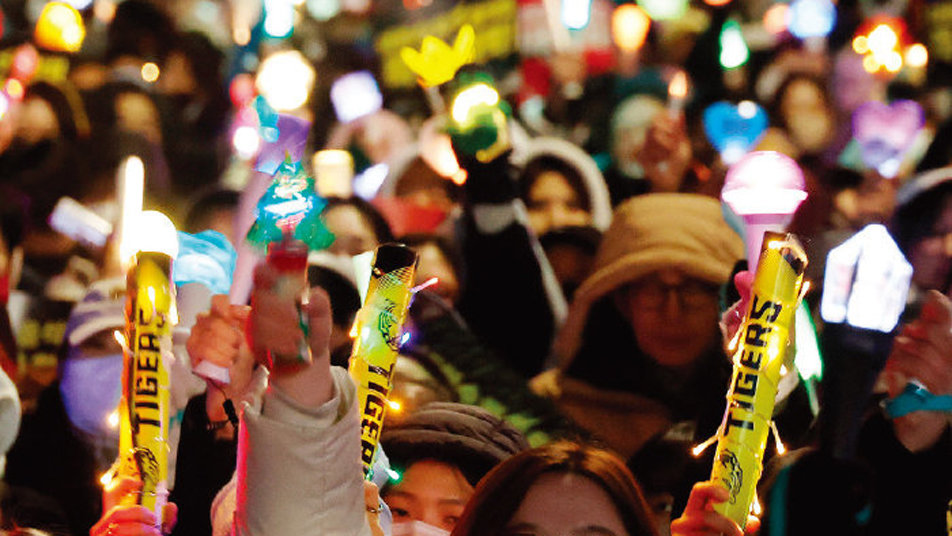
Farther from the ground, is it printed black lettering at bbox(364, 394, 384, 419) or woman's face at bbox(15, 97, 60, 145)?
woman's face at bbox(15, 97, 60, 145)

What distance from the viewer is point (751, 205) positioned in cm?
276

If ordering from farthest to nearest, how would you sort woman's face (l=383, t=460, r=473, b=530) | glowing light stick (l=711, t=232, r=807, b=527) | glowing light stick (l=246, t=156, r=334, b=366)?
woman's face (l=383, t=460, r=473, b=530)
glowing light stick (l=711, t=232, r=807, b=527)
glowing light stick (l=246, t=156, r=334, b=366)

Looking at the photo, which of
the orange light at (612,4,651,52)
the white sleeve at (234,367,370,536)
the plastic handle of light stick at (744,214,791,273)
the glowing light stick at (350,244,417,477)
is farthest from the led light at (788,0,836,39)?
the white sleeve at (234,367,370,536)

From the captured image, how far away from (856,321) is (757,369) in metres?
1.16

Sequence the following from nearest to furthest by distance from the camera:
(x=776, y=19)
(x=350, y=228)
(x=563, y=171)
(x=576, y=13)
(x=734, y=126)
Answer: (x=350, y=228) → (x=563, y=171) → (x=734, y=126) → (x=576, y=13) → (x=776, y=19)

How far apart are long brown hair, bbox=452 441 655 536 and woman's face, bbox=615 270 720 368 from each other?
146cm

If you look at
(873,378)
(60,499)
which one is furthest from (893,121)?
(60,499)

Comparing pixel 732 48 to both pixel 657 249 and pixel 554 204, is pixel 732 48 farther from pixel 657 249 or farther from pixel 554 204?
pixel 657 249

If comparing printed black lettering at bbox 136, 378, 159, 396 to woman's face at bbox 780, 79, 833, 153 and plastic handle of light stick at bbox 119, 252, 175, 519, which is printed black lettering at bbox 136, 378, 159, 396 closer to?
plastic handle of light stick at bbox 119, 252, 175, 519

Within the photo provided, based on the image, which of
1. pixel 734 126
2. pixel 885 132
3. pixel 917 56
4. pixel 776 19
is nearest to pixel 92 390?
pixel 734 126

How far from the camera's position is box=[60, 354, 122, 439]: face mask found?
372 cm

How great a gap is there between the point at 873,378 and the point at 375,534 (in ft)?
5.63

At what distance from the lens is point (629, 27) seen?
6.16 meters

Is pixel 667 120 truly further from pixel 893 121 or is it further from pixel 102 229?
pixel 102 229
